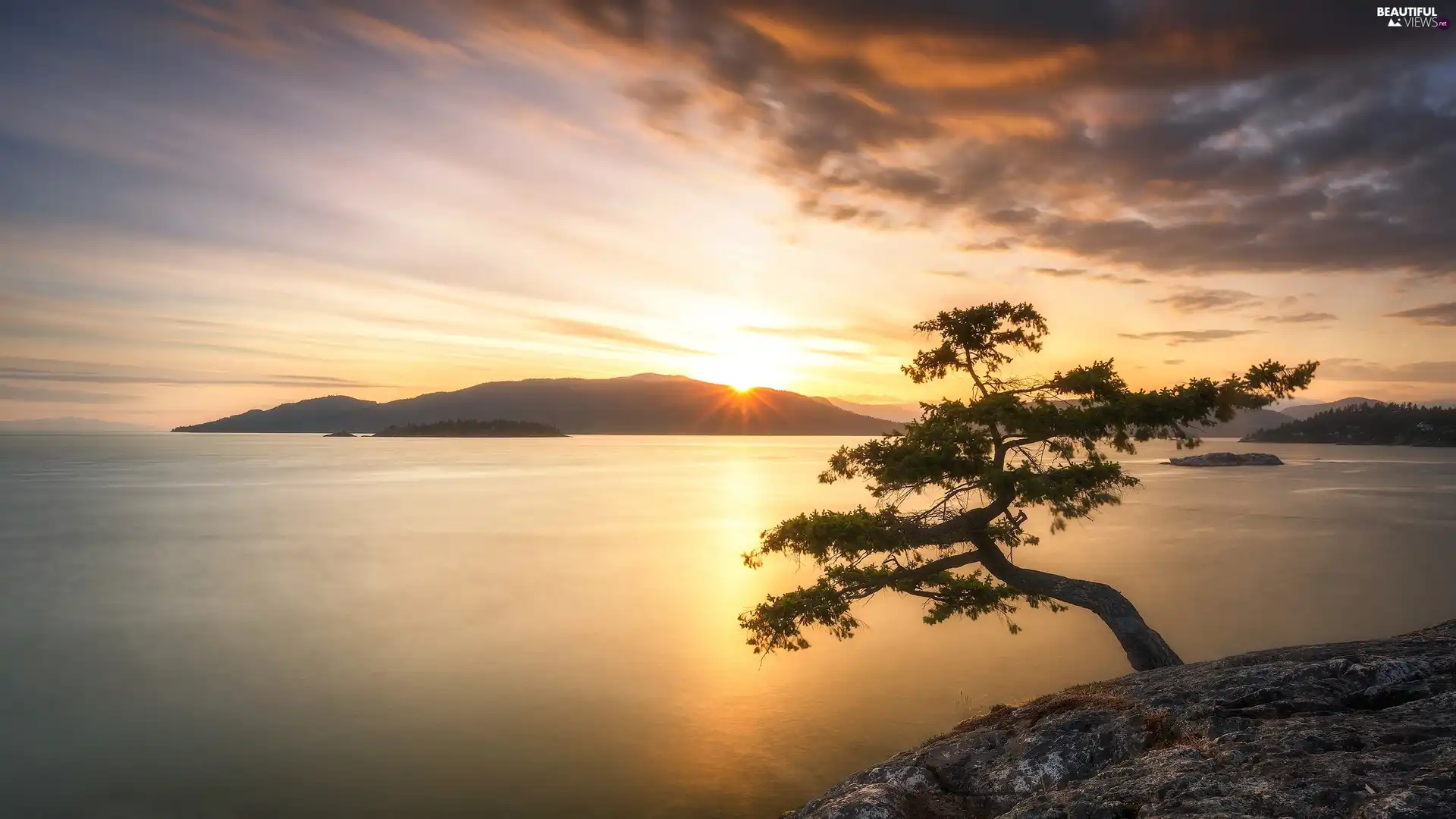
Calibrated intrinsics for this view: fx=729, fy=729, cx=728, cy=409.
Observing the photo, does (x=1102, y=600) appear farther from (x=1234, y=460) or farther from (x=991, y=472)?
(x=1234, y=460)

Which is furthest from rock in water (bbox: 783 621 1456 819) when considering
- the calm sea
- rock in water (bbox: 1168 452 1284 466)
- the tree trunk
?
rock in water (bbox: 1168 452 1284 466)

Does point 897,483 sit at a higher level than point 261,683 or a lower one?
higher

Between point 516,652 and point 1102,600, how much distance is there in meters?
18.2

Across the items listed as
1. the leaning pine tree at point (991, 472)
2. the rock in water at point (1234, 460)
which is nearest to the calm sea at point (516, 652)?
the leaning pine tree at point (991, 472)

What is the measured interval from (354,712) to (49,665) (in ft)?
→ 38.9

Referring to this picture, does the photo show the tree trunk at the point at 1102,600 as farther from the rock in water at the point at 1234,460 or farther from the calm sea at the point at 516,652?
the rock in water at the point at 1234,460

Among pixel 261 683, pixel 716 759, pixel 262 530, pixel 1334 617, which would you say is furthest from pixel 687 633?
pixel 262 530

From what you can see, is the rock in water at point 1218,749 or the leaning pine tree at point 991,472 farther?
the leaning pine tree at point 991,472

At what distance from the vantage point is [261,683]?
834 inches

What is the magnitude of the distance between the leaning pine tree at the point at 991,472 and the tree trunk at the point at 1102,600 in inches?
1.2

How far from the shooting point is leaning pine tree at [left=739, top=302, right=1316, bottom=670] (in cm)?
1373

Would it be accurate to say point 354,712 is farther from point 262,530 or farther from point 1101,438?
point 262,530

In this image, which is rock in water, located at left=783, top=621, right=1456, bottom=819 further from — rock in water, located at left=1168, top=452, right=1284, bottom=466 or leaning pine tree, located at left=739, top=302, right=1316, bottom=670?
rock in water, located at left=1168, top=452, right=1284, bottom=466

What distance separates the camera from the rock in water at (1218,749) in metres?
5.83
